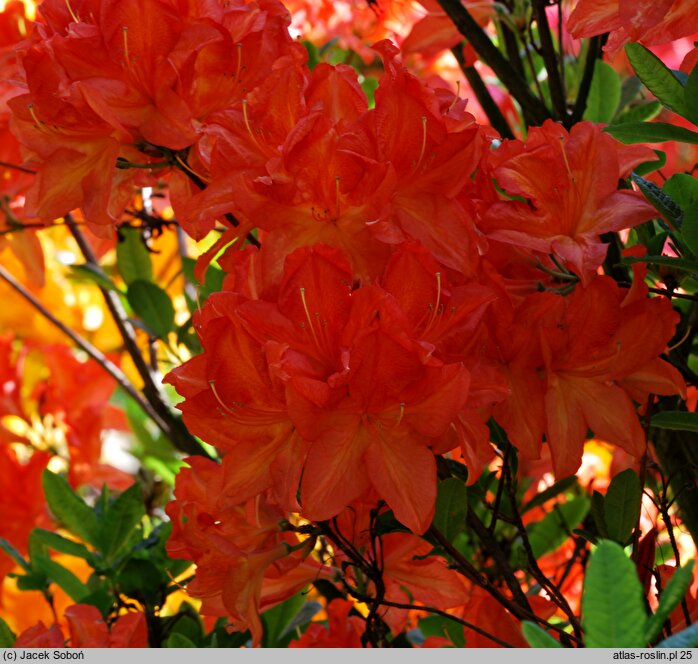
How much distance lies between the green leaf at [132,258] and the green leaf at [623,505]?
0.65 meters

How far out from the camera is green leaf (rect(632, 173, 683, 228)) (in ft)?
2.14

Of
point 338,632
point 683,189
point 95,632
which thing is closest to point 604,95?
point 683,189

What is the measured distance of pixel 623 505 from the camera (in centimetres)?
71

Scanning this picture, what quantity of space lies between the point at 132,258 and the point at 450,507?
0.59m

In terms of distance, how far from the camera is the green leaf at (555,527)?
1.12 m

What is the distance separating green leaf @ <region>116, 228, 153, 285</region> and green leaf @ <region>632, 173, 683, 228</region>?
67cm

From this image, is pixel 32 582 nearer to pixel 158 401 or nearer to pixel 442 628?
pixel 158 401

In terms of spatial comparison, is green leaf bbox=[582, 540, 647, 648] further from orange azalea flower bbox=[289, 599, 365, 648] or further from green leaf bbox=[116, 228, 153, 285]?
green leaf bbox=[116, 228, 153, 285]

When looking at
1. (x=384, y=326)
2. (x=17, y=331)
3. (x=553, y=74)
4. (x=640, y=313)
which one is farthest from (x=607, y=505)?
(x=17, y=331)

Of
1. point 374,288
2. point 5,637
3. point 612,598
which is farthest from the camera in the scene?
point 5,637

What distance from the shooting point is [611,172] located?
0.68 metres

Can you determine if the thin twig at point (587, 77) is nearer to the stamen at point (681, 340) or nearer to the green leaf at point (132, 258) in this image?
the stamen at point (681, 340)
